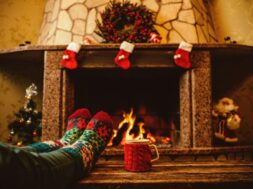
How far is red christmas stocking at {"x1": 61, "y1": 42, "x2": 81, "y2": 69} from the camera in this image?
1.83m

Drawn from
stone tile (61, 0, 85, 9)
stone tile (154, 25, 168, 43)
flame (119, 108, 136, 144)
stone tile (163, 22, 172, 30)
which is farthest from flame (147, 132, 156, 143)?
stone tile (61, 0, 85, 9)

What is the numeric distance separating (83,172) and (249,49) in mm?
1613

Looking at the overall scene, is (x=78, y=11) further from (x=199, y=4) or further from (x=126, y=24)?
(x=199, y=4)

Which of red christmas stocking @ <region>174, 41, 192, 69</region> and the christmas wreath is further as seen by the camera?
the christmas wreath

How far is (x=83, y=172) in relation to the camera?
0.91 metres

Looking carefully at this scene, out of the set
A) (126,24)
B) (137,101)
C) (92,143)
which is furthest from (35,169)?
(137,101)

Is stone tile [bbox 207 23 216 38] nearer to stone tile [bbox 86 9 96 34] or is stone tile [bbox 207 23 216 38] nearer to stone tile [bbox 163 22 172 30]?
stone tile [bbox 163 22 172 30]

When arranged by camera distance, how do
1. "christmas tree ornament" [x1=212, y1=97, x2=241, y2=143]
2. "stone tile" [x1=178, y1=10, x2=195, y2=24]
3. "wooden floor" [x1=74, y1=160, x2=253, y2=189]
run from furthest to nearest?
"stone tile" [x1=178, y1=10, x2=195, y2=24], "christmas tree ornament" [x1=212, y1=97, x2=241, y2=143], "wooden floor" [x1=74, y1=160, x2=253, y2=189]

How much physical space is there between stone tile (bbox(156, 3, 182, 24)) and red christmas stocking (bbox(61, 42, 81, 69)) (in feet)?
2.33

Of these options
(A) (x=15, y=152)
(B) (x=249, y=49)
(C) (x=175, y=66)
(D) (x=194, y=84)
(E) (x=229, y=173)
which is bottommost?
(E) (x=229, y=173)

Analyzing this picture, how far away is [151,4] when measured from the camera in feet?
7.20

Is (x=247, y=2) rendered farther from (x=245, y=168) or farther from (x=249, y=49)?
(x=245, y=168)

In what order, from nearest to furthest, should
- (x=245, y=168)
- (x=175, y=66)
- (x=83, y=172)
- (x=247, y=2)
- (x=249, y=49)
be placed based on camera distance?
1. (x=83, y=172)
2. (x=245, y=168)
3. (x=175, y=66)
4. (x=249, y=49)
5. (x=247, y=2)

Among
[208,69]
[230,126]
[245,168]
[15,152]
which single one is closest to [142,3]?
[208,69]
